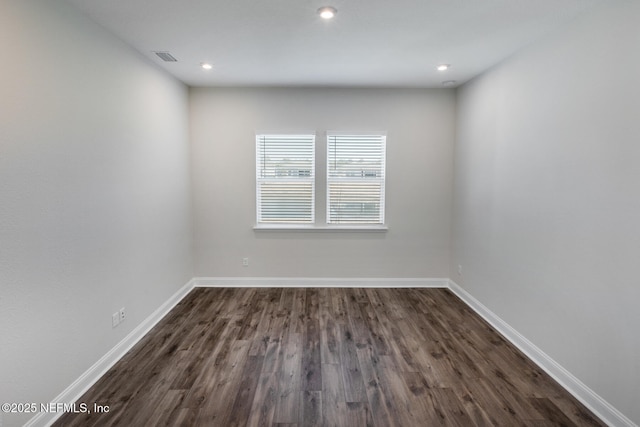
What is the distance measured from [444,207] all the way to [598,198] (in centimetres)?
226

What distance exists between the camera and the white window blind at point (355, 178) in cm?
425

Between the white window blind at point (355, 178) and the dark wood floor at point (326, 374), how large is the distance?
1.33 m

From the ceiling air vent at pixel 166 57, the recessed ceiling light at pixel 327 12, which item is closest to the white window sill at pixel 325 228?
the ceiling air vent at pixel 166 57

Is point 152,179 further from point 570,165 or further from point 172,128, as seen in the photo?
point 570,165

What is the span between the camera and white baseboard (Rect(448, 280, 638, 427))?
6.29 feet

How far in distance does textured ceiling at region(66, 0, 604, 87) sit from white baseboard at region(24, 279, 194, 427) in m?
2.59

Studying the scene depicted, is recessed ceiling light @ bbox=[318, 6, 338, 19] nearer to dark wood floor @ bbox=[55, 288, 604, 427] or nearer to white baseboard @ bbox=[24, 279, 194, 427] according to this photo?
dark wood floor @ bbox=[55, 288, 604, 427]

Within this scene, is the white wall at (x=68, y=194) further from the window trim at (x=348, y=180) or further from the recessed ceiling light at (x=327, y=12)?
the window trim at (x=348, y=180)

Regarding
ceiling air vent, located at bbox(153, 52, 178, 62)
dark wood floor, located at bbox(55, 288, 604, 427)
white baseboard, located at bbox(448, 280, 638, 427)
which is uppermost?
ceiling air vent, located at bbox(153, 52, 178, 62)

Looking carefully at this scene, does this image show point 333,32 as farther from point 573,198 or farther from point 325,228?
point 325,228

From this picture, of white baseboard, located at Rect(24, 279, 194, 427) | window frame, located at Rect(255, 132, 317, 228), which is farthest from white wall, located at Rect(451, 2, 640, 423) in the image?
white baseboard, located at Rect(24, 279, 194, 427)

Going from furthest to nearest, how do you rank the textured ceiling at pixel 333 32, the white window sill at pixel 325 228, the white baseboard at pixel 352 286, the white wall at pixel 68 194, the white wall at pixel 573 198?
the white window sill at pixel 325 228 < the textured ceiling at pixel 333 32 < the white baseboard at pixel 352 286 < the white wall at pixel 573 198 < the white wall at pixel 68 194

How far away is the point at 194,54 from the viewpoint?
298cm

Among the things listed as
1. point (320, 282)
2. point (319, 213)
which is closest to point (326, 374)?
point (320, 282)
